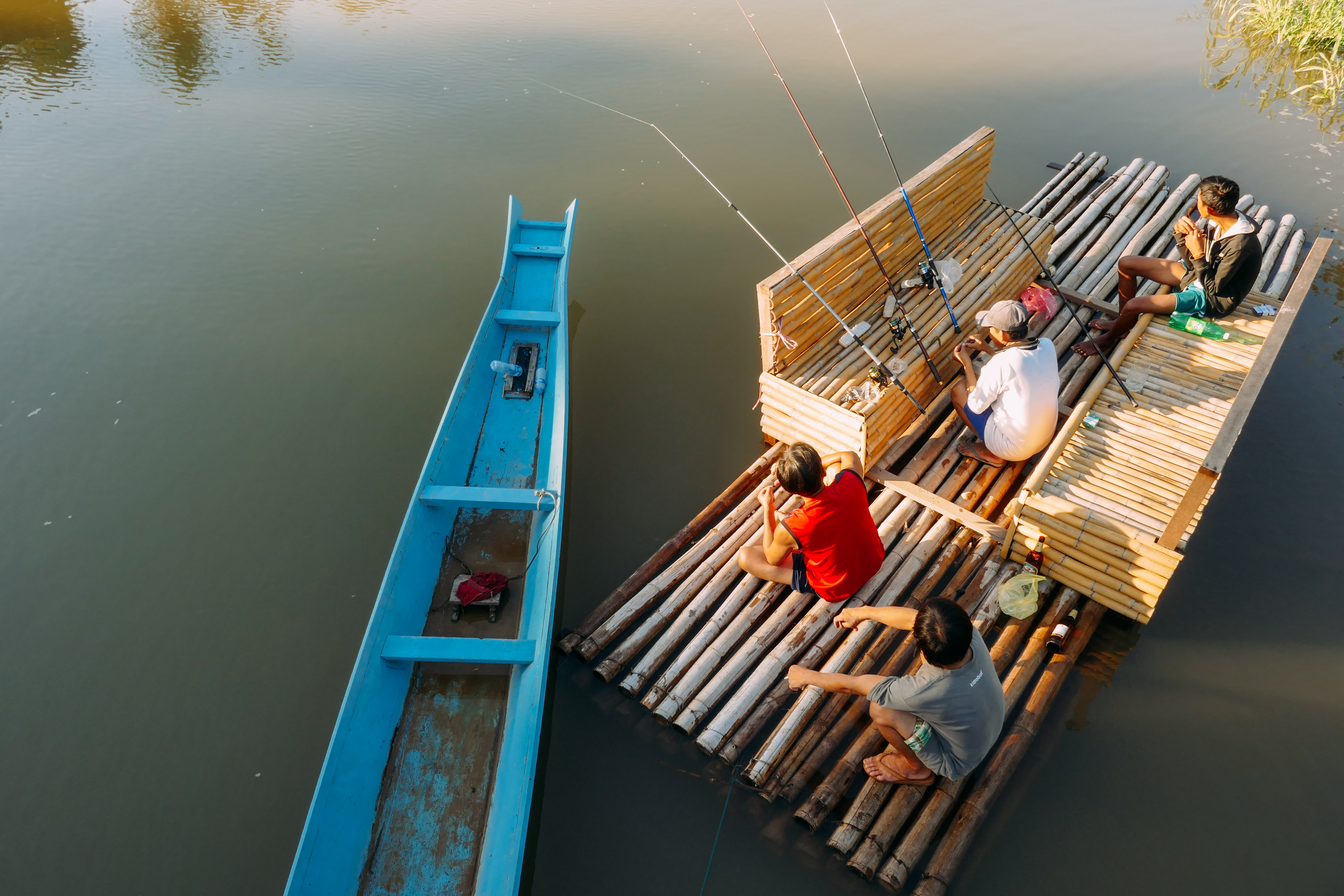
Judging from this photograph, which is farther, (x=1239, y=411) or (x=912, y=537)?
(x=912, y=537)

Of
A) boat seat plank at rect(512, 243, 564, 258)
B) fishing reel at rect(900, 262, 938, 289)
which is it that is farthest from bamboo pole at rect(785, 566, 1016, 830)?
boat seat plank at rect(512, 243, 564, 258)

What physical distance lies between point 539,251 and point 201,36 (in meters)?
11.2

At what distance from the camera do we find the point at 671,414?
7.05m

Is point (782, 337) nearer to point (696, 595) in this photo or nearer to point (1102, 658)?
point (696, 595)

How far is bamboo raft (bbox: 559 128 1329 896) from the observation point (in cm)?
437

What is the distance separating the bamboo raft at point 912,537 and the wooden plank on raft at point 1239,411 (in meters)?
0.02

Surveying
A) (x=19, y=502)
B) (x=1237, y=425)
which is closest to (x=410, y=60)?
(x=19, y=502)

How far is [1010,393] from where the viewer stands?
17.4 ft

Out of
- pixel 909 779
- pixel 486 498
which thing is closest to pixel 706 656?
pixel 909 779

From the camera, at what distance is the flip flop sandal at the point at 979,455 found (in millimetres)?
5859

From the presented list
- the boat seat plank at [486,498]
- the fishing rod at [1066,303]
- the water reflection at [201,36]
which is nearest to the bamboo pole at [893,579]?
the fishing rod at [1066,303]

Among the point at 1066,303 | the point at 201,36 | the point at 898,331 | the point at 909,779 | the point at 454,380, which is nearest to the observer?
the point at 909,779

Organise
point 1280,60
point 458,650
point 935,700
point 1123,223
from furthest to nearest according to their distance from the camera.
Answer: point 1280,60, point 1123,223, point 458,650, point 935,700

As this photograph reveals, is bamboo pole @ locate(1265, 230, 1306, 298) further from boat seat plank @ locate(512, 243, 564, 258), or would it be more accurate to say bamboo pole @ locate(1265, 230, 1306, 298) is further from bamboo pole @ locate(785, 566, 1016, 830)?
boat seat plank @ locate(512, 243, 564, 258)
